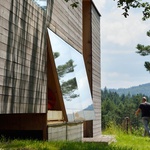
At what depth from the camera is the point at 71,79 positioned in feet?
34.7

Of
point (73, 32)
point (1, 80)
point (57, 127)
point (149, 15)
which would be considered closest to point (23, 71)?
point (1, 80)

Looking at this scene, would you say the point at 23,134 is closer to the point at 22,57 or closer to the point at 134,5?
the point at 22,57

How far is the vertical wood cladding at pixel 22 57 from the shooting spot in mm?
6312

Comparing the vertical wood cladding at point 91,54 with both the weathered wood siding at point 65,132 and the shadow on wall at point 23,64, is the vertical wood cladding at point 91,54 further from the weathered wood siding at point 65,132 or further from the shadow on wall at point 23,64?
the shadow on wall at point 23,64

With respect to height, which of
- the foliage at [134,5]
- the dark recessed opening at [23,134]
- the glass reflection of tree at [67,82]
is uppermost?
the foliage at [134,5]

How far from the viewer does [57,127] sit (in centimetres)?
927

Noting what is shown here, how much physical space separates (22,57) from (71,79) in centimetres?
360

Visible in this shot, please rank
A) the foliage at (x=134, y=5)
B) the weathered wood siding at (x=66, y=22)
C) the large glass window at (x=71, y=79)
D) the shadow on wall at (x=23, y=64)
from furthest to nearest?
the weathered wood siding at (x=66, y=22) → the large glass window at (x=71, y=79) → the foliage at (x=134, y=5) → the shadow on wall at (x=23, y=64)

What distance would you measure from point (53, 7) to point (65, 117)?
2.92 metres

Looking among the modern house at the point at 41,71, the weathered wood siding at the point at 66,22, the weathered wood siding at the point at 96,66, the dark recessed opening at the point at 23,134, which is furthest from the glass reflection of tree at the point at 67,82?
the weathered wood siding at the point at 96,66

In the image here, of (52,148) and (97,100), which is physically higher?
(97,100)

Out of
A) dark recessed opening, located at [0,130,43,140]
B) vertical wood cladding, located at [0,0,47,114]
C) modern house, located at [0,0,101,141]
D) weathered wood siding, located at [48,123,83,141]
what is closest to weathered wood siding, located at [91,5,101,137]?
modern house, located at [0,0,101,141]

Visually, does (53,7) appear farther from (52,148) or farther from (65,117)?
(52,148)

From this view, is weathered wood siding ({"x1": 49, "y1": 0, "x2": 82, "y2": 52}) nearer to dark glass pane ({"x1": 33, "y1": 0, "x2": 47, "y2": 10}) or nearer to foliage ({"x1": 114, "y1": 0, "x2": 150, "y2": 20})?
dark glass pane ({"x1": 33, "y1": 0, "x2": 47, "y2": 10})
